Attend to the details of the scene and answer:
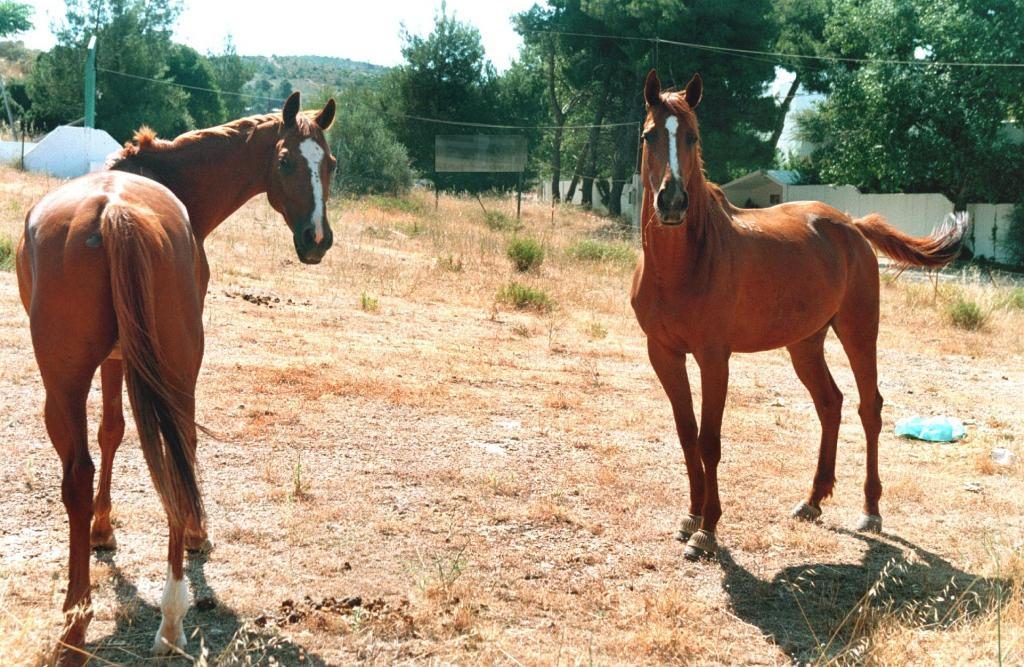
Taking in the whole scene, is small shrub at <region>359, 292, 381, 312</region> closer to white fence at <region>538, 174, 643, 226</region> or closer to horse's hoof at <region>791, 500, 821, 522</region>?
horse's hoof at <region>791, 500, 821, 522</region>

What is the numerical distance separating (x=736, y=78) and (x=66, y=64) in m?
29.9

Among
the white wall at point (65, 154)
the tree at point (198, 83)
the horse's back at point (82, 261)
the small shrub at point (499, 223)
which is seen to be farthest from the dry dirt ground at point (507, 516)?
the tree at point (198, 83)

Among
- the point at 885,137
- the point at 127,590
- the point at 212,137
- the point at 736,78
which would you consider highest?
the point at 736,78

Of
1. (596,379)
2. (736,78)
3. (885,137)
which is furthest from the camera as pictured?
(736,78)

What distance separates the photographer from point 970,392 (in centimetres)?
938

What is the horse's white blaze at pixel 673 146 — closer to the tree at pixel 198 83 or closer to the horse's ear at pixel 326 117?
the horse's ear at pixel 326 117

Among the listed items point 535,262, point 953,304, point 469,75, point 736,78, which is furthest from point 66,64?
point 953,304

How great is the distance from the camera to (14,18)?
56.9m

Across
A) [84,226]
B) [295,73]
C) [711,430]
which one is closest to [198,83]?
[711,430]

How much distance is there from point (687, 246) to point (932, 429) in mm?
3908

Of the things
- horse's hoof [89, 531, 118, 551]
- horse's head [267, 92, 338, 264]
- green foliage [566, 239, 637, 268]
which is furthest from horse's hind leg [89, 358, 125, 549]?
green foliage [566, 239, 637, 268]

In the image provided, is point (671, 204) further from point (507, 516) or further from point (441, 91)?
point (441, 91)

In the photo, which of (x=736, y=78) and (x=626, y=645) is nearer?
(x=626, y=645)

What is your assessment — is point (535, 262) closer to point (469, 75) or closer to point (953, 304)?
point (953, 304)
